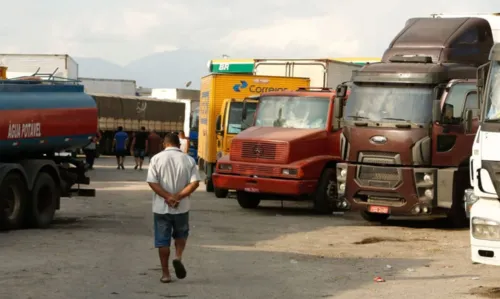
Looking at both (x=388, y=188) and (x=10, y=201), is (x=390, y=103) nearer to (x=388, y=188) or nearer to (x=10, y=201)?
(x=388, y=188)

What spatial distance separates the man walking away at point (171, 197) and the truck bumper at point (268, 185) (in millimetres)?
10213

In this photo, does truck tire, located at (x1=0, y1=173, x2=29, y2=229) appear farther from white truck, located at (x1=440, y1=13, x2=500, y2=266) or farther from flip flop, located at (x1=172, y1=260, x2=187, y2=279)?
white truck, located at (x1=440, y1=13, x2=500, y2=266)

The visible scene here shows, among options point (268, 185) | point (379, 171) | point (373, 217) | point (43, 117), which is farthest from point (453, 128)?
point (43, 117)

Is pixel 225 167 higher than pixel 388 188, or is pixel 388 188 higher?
pixel 388 188

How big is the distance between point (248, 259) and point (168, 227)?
2796mm

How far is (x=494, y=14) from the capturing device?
73.0ft

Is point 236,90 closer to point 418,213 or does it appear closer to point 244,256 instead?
point 418,213

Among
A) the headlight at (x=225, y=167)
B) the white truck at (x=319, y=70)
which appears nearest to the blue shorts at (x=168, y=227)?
the headlight at (x=225, y=167)

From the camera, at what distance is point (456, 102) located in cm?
2041

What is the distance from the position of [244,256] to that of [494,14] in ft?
29.2

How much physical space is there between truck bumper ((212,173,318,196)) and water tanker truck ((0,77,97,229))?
3605 millimetres

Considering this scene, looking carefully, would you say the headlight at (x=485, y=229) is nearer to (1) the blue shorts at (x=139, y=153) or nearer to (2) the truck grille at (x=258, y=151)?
(2) the truck grille at (x=258, y=151)

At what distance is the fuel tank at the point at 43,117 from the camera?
19.0 metres

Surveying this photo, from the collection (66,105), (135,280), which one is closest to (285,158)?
(66,105)
